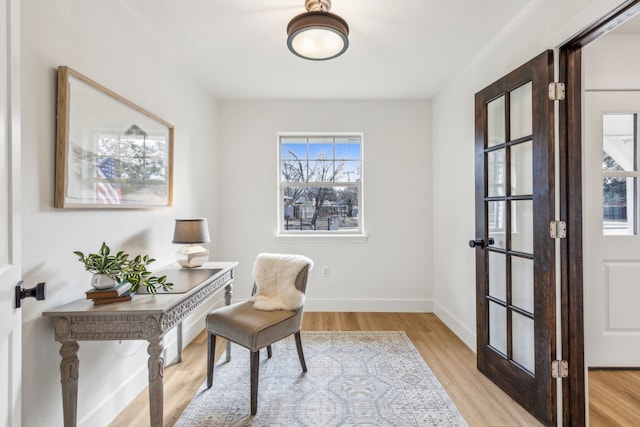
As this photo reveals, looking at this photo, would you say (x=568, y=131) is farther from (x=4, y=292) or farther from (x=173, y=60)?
(x=173, y=60)

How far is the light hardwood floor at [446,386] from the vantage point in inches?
68.4

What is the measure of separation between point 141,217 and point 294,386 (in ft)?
5.18

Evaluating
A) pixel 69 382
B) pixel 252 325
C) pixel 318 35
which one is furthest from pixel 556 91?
pixel 69 382

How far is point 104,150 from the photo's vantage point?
1.65 m

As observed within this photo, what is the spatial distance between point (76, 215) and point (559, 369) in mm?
2687

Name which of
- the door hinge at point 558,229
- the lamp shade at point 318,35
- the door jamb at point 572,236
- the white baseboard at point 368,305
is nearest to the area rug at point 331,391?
the door jamb at point 572,236

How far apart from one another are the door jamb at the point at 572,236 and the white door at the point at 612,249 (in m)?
0.78

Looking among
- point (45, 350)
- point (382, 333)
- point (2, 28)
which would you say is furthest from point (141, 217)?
point (382, 333)

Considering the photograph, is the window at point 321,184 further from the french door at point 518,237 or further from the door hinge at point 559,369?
the door hinge at point 559,369

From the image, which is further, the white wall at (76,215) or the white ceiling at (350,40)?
the white ceiling at (350,40)

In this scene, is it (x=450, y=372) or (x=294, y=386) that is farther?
(x=450, y=372)

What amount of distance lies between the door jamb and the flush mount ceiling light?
1.23 m

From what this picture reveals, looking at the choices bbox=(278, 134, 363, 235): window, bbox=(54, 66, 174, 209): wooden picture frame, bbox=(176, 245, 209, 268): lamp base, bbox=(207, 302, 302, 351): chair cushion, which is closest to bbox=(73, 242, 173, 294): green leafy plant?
bbox=(54, 66, 174, 209): wooden picture frame

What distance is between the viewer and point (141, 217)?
6.68 feet
